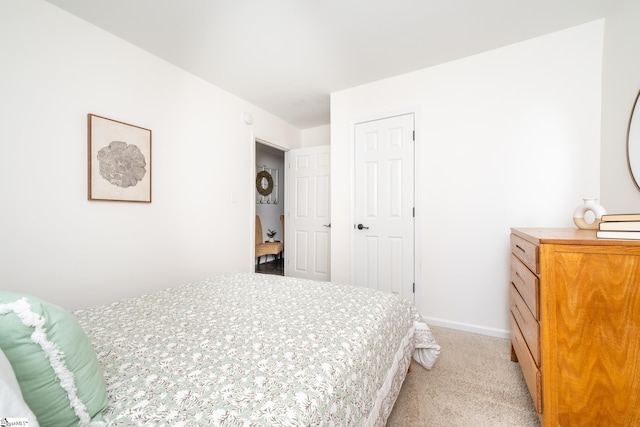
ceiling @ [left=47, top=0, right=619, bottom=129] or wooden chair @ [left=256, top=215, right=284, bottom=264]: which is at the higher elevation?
ceiling @ [left=47, top=0, right=619, bottom=129]

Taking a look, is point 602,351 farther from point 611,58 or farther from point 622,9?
point 622,9

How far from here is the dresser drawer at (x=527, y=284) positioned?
3.90 feet

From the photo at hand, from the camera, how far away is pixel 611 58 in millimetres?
1855

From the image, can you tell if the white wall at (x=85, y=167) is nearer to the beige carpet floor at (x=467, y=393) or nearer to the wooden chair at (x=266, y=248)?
the wooden chair at (x=266, y=248)

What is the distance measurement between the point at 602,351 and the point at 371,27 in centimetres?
233

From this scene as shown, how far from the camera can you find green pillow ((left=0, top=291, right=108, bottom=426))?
56cm

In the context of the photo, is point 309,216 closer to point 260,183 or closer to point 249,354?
point 260,183

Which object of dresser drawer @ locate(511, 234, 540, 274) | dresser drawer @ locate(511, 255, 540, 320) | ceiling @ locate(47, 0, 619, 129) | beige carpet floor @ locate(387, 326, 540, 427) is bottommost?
beige carpet floor @ locate(387, 326, 540, 427)

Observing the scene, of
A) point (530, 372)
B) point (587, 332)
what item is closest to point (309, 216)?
point (530, 372)

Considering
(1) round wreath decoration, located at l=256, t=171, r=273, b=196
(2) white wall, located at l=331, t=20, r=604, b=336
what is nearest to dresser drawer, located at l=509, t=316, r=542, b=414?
(2) white wall, located at l=331, t=20, r=604, b=336

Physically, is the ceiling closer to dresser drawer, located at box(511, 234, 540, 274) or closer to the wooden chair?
dresser drawer, located at box(511, 234, 540, 274)

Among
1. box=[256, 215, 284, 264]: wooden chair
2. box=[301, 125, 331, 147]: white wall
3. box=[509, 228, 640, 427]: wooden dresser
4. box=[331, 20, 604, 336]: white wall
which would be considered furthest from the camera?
box=[256, 215, 284, 264]: wooden chair

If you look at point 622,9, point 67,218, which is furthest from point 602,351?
point 67,218

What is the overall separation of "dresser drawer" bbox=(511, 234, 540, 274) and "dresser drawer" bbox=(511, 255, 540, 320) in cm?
4
